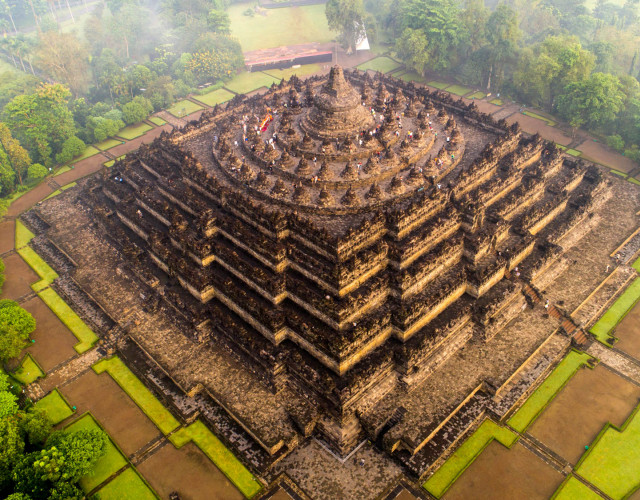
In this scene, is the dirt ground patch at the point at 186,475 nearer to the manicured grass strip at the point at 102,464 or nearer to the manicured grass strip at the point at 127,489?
the manicured grass strip at the point at 127,489

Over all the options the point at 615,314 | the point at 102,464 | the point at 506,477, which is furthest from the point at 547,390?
the point at 102,464

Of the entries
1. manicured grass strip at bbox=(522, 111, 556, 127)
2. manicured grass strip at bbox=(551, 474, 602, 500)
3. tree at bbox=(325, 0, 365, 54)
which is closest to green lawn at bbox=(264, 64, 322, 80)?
tree at bbox=(325, 0, 365, 54)

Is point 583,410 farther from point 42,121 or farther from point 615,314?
point 42,121

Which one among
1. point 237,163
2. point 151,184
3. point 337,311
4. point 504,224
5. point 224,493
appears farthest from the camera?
point 151,184

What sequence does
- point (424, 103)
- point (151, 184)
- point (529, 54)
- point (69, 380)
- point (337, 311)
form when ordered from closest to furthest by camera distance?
point (337, 311)
point (69, 380)
point (151, 184)
point (424, 103)
point (529, 54)

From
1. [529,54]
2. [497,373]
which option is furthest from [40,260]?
[529,54]

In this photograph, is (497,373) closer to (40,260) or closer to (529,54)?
(40,260)

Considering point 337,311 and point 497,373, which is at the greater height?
point 337,311
